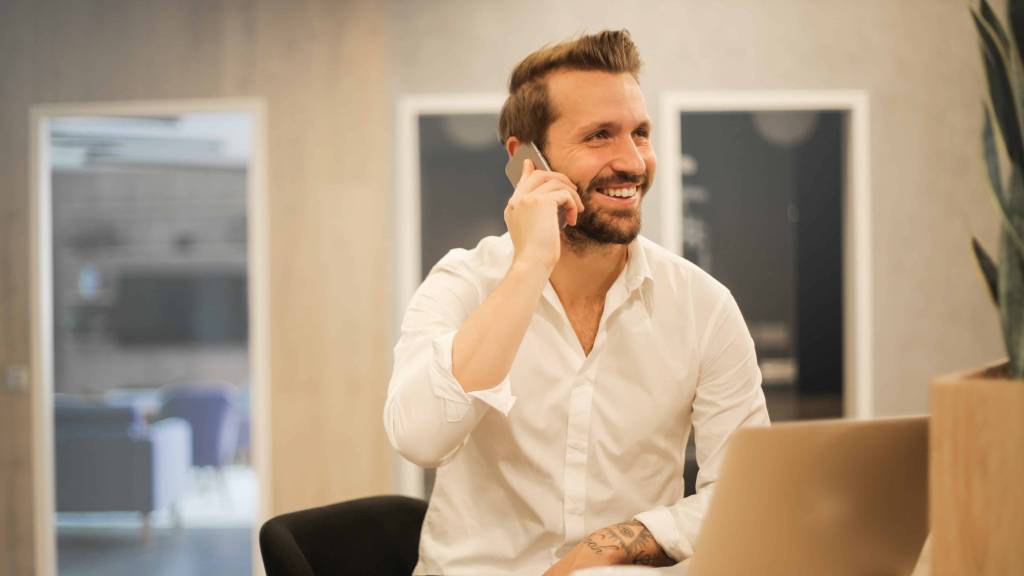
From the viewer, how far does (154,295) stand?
10.7 m

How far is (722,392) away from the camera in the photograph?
144 cm

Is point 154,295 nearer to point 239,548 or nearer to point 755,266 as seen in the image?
point 239,548

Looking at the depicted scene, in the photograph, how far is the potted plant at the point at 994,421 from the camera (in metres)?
0.73

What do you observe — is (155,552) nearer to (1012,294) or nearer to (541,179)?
(541,179)

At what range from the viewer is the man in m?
1.43

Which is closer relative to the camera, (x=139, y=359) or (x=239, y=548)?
(x=239, y=548)

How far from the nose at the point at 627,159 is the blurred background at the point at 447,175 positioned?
278 cm

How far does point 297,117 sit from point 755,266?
2.28 meters

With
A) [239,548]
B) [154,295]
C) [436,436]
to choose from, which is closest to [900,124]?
[436,436]

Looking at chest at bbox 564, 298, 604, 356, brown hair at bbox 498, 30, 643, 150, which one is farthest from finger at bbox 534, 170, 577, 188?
chest at bbox 564, 298, 604, 356

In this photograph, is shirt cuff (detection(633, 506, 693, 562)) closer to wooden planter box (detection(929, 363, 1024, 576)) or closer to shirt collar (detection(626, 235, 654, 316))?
shirt collar (detection(626, 235, 654, 316))

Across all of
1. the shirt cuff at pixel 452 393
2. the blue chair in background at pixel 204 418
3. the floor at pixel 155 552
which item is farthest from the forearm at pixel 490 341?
the blue chair in background at pixel 204 418

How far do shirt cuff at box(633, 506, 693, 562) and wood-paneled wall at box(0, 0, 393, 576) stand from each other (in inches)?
122

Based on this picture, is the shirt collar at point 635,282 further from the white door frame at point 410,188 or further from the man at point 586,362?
the white door frame at point 410,188
